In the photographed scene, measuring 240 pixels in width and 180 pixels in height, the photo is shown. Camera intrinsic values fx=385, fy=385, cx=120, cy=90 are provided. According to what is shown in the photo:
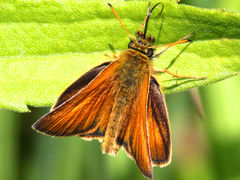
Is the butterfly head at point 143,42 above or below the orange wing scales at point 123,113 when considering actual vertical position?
above

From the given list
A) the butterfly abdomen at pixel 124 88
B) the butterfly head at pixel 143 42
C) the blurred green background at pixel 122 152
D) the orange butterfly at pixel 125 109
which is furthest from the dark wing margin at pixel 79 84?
the blurred green background at pixel 122 152

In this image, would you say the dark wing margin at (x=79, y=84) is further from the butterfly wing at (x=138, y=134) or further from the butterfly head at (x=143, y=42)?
the butterfly wing at (x=138, y=134)

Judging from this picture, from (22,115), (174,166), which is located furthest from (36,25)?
(174,166)

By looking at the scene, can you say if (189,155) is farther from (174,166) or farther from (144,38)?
(144,38)

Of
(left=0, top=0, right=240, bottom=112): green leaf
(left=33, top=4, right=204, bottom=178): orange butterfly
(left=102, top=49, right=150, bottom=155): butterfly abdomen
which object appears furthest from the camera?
(left=102, top=49, right=150, bottom=155): butterfly abdomen

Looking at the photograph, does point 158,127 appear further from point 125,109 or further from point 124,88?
point 124,88

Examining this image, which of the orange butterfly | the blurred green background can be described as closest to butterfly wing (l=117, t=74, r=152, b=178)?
the orange butterfly

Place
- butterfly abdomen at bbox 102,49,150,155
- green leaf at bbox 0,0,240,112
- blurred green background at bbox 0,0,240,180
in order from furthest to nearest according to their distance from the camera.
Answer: blurred green background at bbox 0,0,240,180 → butterfly abdomen at bbox 102,49,150,155 → green leaf at bbox 0,0,240,112

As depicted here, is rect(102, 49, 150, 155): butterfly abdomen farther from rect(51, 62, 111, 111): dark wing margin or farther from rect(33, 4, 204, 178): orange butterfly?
rect(51, 62, 111, 111): dark wing margin
